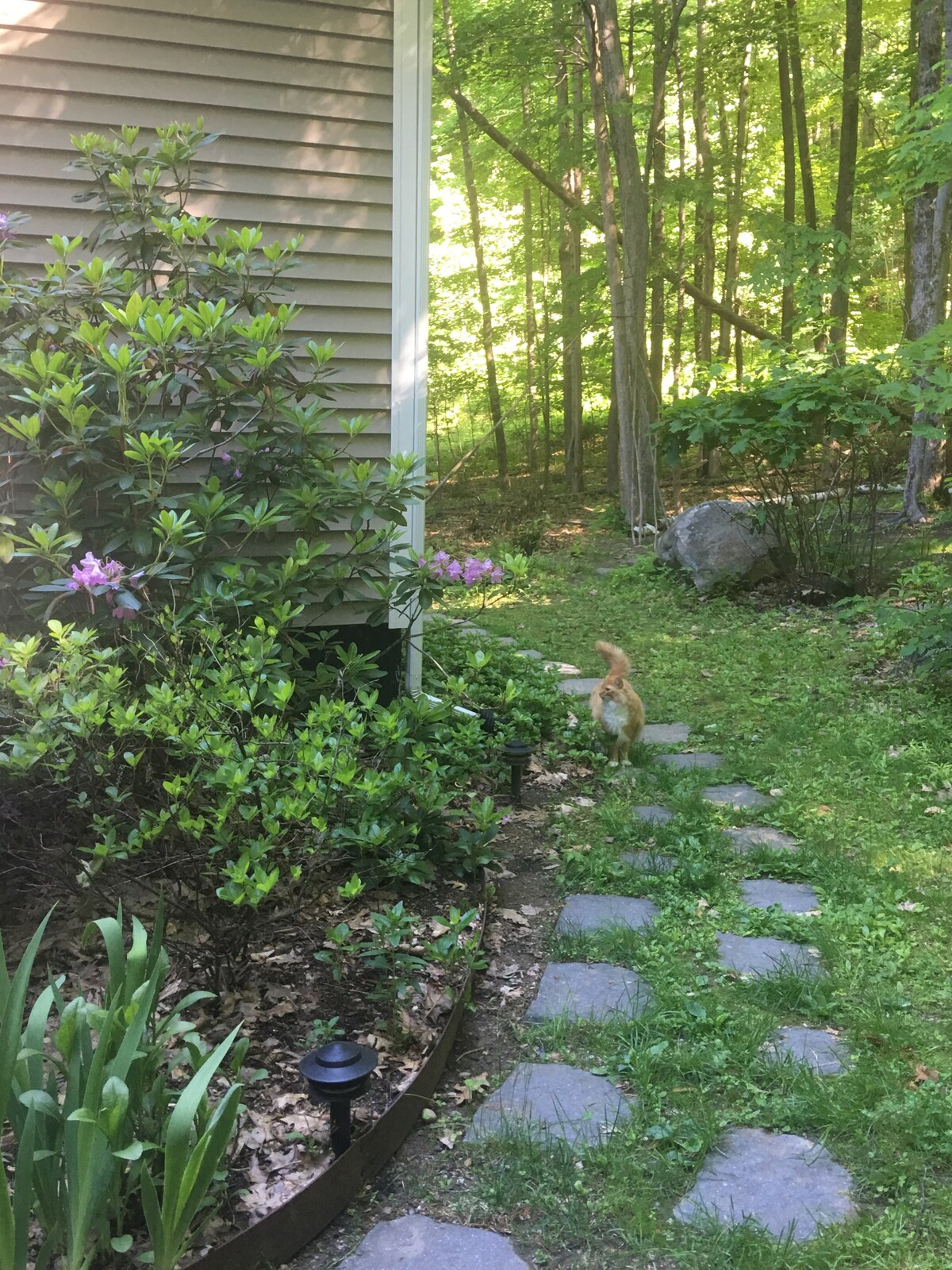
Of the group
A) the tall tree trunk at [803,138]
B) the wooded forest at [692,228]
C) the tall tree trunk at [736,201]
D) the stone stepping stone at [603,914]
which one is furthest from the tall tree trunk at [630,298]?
the stone stepping stone at [603,914]

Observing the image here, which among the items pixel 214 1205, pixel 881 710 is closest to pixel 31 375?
pixel 214 1205

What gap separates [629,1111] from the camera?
2037mm

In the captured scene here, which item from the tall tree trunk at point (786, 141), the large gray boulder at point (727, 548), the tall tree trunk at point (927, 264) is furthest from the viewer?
the tall tree trunk at point (786, 141)

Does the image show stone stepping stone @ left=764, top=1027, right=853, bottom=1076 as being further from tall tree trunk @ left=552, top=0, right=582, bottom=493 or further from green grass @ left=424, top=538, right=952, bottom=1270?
tall tree trunk @ left=552, top=0, right=582, bottom=493

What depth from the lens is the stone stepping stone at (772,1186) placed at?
174 centimetres

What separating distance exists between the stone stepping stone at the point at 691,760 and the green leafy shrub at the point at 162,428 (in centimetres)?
155

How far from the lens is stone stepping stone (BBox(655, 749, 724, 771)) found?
13.4 ft

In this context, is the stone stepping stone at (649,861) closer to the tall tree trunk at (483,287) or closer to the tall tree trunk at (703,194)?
the tall tree trunk at (703,194)

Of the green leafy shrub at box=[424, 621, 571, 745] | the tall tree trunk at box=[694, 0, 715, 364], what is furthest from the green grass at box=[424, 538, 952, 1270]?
the tall tree trunk at box=[694, 0, 715, 364]

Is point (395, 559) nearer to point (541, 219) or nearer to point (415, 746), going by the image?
point (415, 746)

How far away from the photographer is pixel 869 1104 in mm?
1997

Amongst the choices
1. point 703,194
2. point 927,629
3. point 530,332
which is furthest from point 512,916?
point 530,332

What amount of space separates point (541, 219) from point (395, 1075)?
45.5ft

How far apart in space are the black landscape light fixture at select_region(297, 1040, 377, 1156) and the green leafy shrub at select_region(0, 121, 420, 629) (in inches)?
49.9
